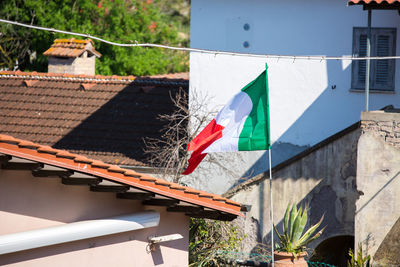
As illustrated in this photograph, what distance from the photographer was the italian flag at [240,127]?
9320 mm

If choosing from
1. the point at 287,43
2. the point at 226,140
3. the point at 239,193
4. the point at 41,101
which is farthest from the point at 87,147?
the point at 226,140

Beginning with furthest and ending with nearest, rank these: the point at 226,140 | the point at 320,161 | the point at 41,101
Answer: the point at 41,101, the point at 320,161, the point at 226,140

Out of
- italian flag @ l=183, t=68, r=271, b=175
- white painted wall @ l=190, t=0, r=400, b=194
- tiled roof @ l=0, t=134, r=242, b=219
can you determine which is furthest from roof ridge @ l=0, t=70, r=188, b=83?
tiled roof @ l=0, t=134, r=242, b=219

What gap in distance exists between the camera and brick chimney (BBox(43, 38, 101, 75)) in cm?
1984

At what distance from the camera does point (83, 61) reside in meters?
20.3

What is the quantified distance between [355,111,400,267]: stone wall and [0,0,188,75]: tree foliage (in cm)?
1673

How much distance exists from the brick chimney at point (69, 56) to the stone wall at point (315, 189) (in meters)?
9.12

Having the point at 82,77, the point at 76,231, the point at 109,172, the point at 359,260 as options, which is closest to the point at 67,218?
the point at 76,231

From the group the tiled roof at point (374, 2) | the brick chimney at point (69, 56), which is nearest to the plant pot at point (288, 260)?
the tiled roof at point (374, 2)

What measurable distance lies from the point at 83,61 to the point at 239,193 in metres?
9.45

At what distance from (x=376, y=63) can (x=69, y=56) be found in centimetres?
981

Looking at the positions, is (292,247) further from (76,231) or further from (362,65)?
(362,65)

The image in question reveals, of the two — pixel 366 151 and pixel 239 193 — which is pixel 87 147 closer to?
pixel 239 193

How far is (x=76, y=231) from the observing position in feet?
25.6
